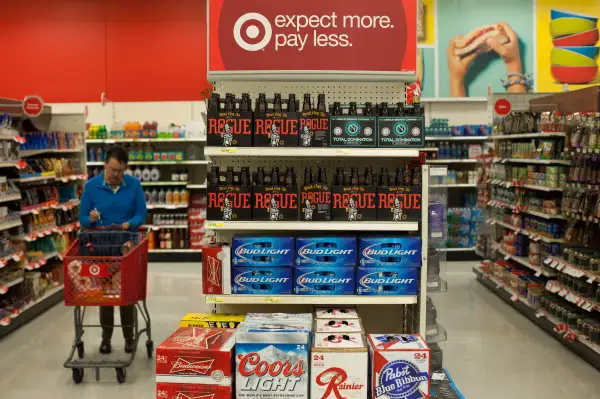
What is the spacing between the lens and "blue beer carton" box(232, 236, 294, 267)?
11.2 ft

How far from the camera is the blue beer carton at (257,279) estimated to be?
3.44 m

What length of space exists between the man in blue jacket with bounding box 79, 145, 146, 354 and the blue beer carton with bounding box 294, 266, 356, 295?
204cm

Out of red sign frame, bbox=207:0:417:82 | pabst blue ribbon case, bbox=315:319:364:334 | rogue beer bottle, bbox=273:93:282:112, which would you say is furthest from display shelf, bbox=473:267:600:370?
Result: rogue beer bottle, bbox=273:93:282:112

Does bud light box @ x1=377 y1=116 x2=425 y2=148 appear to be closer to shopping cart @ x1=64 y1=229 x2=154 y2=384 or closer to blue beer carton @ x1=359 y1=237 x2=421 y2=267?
blue beer carton @ x1=359 y1=237 x2=421 y2=267

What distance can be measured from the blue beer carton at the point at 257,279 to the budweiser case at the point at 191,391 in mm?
790

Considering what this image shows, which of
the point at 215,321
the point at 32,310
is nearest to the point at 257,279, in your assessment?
the point at 215,321

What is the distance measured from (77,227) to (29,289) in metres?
1.49

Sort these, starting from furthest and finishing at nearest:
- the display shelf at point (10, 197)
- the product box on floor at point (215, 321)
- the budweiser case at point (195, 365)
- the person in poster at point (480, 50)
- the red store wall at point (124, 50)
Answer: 1. the person in poster at point (480, 50)
2. the red store wall at point (124, 50)
3. the display shelf at point (10, 197)
4. the product box on floor at point (215, 321)
5. the budweiser case at point (195, 365)

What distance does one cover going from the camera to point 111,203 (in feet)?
16.6

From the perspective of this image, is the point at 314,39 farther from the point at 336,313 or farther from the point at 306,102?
the point at 336,313

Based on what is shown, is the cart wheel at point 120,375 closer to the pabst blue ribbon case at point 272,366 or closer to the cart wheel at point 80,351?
the cart wheel at point 80,351

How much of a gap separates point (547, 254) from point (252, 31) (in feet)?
13.5

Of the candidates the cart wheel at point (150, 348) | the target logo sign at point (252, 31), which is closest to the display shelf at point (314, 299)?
the target logo sign at point (252, 31)

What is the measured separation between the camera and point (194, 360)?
2.73 meters
